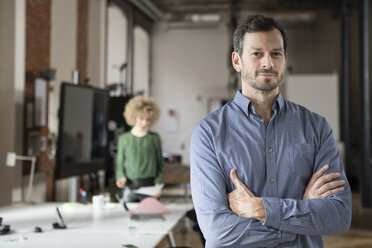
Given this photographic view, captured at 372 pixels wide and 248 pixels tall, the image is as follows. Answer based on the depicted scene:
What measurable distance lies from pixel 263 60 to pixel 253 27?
0.48 ft

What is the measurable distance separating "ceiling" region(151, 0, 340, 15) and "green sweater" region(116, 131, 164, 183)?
7913mm

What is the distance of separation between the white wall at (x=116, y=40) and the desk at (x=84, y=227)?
23.5ft

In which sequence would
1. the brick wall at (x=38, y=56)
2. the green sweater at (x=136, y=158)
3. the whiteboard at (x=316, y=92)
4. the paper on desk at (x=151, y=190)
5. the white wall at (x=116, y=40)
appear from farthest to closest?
the whiteboard at (x=316, y=92) → the white wall at (x=116, y=40) → the brick wall at (x=38, y=56) → the green sweater at (x=136, y=158) → the paper on desk at (x=151, y=190)

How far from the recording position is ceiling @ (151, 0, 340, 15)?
40.2ft

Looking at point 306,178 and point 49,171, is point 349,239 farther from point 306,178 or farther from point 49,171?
point 306,178

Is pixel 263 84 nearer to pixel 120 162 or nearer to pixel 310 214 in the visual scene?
pixel 310 214

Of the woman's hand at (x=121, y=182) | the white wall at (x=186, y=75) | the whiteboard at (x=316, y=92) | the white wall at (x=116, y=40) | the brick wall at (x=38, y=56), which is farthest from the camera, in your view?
the white wall at (x=186, y=75)

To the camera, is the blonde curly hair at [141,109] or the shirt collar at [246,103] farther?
the blonde curly hair at [141,109]

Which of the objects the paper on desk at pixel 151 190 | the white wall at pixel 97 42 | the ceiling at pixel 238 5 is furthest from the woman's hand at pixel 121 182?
the ceiling at pixel 238 5

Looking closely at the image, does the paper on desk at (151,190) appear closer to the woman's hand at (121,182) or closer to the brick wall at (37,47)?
the woman's hand at (121,182)

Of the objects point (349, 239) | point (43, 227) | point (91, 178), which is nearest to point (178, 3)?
point (91, 178)

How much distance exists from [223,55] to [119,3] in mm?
A: 4013

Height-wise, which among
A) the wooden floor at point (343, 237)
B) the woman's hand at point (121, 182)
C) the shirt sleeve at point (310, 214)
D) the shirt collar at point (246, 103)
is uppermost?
the shirt collar at point (246, 103)

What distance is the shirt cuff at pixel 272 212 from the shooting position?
174 centimetres
